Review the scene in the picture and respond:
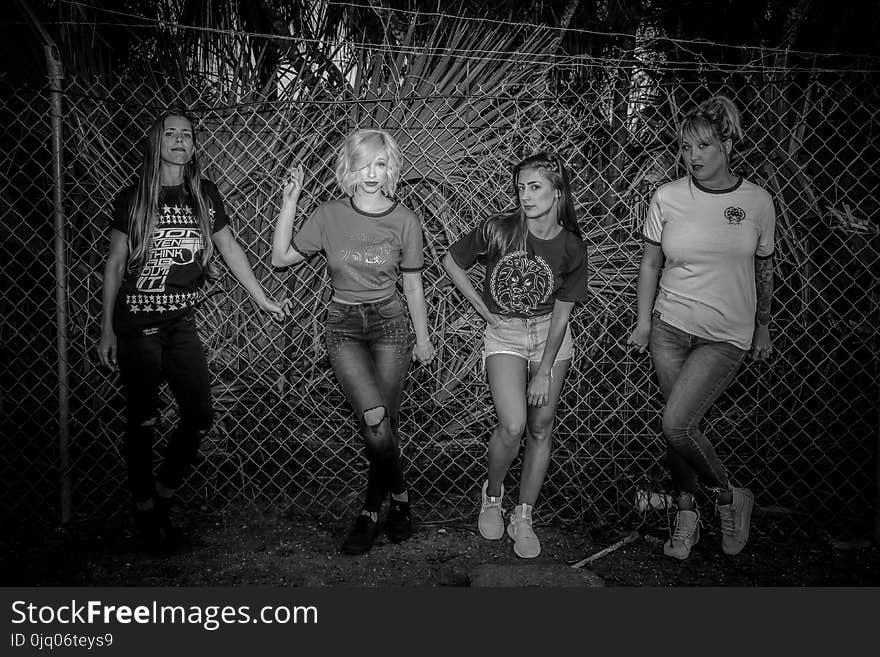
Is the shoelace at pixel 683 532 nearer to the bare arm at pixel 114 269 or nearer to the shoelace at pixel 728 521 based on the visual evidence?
the shoelace at pixel 728 521

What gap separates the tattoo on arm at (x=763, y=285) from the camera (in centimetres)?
312

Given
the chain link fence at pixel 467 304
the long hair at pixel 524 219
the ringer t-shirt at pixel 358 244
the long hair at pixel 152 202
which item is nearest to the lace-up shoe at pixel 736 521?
the chain link fence at pixel 467 304

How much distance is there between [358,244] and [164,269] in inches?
34.6

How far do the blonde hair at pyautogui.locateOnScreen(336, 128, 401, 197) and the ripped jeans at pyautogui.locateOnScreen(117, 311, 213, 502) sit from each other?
971 mm

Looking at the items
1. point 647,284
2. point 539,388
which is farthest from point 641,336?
point 539,388

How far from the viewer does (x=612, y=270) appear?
3.60m

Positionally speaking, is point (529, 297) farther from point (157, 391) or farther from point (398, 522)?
point (157, 391)

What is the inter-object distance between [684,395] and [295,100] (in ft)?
7.81

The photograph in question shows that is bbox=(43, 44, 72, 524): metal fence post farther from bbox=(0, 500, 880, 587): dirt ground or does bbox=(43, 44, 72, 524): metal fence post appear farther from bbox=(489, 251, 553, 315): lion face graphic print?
bbox=(489, 251, 553, 315): lion face graphic print

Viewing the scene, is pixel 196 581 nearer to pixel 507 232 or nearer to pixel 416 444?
pixel 416 444

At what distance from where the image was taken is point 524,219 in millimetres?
3166

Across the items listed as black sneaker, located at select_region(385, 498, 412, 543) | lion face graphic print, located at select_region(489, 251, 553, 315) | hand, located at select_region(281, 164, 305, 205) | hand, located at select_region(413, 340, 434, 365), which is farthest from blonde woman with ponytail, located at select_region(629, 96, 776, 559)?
hand, located at select_region(281, 164, 305, 205)

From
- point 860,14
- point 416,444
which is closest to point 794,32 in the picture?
point 860,14

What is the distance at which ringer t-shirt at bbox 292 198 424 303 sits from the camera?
10.0 feet
